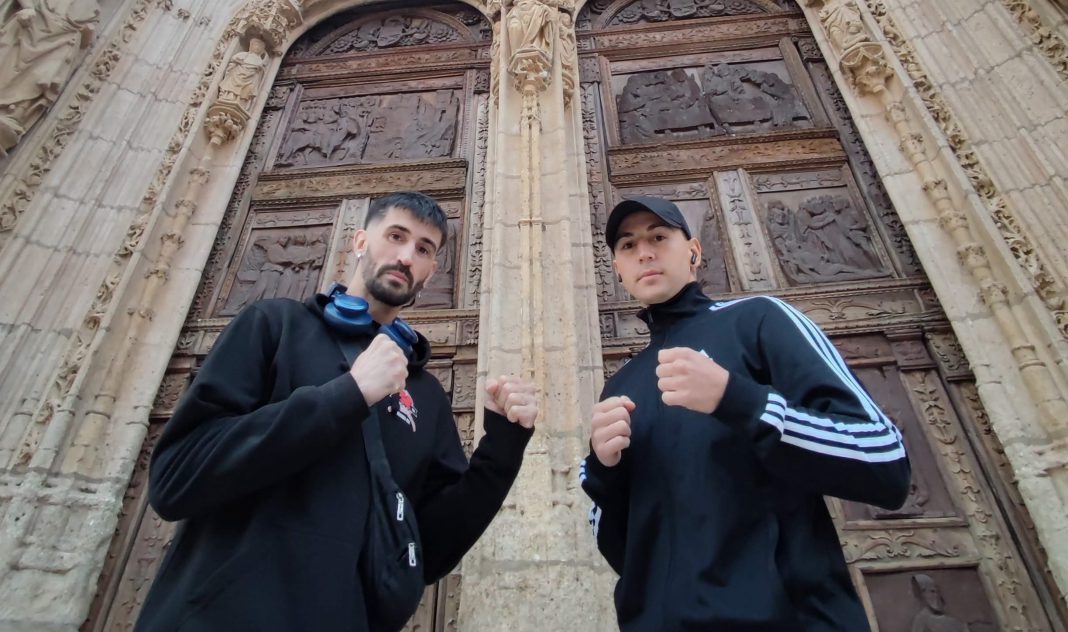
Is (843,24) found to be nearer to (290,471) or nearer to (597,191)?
(597,191)

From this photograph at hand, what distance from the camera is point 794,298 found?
14.5ft

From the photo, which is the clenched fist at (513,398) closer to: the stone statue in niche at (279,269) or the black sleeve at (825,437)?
the black sleeve at (825,437)

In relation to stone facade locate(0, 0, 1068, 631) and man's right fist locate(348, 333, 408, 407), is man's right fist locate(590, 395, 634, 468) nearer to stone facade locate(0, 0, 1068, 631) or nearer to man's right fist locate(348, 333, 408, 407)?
man's right fist locate(348, 333, 408, 407)

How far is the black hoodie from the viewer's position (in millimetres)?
1202

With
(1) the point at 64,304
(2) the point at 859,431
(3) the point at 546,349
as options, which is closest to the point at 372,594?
(2) the point at 859,431

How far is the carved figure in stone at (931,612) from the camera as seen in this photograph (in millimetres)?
3115

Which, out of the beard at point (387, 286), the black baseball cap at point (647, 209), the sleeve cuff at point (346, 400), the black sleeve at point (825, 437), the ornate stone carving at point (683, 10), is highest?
the ornate stone carving at point (683, 10)

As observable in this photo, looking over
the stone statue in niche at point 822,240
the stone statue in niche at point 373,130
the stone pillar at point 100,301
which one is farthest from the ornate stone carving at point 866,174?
the stone pillar at point 100,301

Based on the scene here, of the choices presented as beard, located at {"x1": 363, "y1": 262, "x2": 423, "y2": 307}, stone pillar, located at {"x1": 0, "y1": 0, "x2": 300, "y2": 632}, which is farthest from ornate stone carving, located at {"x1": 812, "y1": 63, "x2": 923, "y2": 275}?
stone pillar, located at {"x1": 0, "y1": 0, "x2": 300, "y2": 632}

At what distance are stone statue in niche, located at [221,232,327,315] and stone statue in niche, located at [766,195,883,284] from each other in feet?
12.6

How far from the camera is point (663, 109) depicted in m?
6.05

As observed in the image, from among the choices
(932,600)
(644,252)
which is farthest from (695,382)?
(932,600)

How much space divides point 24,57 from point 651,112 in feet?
17.4

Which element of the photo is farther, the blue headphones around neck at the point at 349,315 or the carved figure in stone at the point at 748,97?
the carved figure in stone at the point at 748,97
